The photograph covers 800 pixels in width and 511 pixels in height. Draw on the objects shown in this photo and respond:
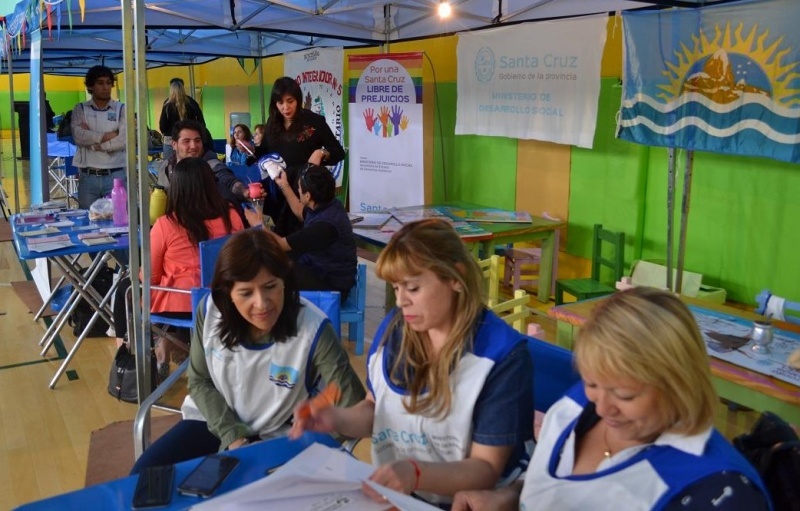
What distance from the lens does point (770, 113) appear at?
141 inches

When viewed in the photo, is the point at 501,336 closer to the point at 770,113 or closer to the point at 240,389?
the point at 240,389

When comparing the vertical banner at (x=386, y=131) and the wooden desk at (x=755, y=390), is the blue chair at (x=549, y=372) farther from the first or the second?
the vertical banner at (x=386, y=131)

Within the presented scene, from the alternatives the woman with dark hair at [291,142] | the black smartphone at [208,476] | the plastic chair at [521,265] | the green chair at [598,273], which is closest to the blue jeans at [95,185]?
the woman with dark hair at [291,142]

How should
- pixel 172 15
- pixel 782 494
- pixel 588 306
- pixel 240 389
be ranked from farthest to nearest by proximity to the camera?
pixel 172 15, pixel 588 306, pixel 240 389, pixel 782 494

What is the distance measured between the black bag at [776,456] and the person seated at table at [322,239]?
2.46 meters

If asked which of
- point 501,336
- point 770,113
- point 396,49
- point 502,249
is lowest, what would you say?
point 502,249

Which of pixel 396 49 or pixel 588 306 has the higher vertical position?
pixel 396 49

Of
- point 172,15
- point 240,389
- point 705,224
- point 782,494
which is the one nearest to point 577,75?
point 705,224

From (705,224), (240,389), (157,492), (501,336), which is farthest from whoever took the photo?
(705,224)

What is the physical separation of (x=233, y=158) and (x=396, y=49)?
9.07 ft

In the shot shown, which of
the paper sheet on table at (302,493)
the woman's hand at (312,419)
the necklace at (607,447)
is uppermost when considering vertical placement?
the necklace at (607,447)

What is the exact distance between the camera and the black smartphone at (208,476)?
52.1 inches

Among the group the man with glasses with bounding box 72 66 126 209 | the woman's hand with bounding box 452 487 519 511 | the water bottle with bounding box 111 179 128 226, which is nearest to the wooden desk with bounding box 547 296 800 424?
the woman's hand with bounding box 452 487 519 511

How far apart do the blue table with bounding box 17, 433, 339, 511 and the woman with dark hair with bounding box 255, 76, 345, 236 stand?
9.44 ft
